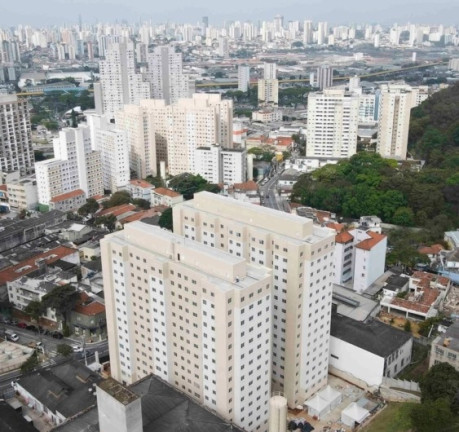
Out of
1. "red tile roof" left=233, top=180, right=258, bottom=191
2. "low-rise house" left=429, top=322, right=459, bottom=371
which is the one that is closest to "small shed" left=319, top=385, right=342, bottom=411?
"low-rise house" left=429, top=322, right=459, bottom=371

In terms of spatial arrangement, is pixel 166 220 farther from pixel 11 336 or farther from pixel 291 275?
pixel 291 275

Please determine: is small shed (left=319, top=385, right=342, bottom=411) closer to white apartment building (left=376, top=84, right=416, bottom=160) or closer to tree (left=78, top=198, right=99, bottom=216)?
tree (left=78, top=198, right=99, bottom=216)

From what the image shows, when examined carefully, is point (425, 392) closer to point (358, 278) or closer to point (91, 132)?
point (358, 278)

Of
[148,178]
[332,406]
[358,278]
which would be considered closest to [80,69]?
[148,178]

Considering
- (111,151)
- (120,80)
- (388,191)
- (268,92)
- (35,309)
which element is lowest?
(35,309)

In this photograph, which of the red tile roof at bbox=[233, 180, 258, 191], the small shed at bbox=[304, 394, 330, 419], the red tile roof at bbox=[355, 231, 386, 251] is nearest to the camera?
the small shed at bbox=[304, 394, 330, 419]

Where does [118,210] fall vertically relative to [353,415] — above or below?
above

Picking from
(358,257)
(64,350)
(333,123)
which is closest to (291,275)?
(64,350)
